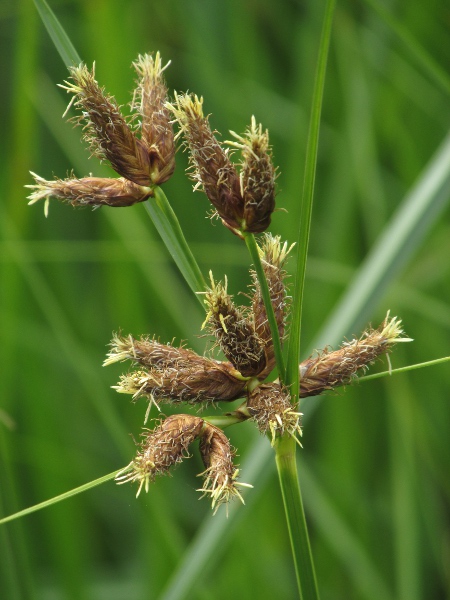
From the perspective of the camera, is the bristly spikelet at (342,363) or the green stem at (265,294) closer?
the green stem at (265,294)

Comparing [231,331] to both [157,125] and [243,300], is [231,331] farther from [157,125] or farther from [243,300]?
[243,300]

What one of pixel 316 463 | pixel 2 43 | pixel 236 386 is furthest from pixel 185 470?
pixel 2 43

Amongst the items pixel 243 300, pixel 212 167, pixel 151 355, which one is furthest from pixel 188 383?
pixel 243 300

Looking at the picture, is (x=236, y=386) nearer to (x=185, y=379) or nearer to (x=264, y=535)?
(x=185, y=379)

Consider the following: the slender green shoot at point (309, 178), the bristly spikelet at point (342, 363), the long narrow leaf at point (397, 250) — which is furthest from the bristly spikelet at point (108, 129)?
the long narrow leaf at point (397, 250)

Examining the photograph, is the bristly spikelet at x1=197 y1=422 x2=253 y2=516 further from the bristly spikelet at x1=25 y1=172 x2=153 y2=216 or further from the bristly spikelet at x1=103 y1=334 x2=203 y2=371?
the bristly spikelet at x1=25 y1=172 x2=153 y2=216

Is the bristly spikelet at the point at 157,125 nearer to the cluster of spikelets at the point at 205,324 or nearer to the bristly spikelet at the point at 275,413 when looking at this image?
the cluster of spikelets at the point at 205,324
